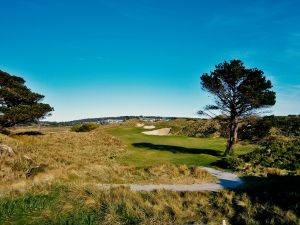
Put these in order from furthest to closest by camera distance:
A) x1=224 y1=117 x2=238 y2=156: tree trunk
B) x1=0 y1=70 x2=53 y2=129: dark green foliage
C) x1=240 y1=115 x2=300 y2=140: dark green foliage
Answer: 1. x1=0 y1=70 x2=53 y2=129: dark green foliage
2. x1=224 y1=117 x2=238 y2=156: tree trunk
3. x1=240 y1=115 x2=300 y2=140: dark green foliage

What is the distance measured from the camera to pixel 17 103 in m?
41.1

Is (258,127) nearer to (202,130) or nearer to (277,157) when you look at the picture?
(277,157)

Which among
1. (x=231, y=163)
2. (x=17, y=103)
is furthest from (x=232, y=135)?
(x=17, y=103)

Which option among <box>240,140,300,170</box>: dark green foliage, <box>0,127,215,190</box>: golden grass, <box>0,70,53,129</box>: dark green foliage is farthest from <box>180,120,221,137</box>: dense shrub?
<box>0,127,215,190</box>: golden grass

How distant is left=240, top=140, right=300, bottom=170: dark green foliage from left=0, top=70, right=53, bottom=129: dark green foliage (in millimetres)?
22810

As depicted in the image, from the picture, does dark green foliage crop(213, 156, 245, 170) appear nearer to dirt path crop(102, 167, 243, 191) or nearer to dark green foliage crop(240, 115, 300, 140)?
dirt path crop(102, 167, 243, 191)

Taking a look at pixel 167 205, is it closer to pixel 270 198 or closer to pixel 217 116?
pixel 270 198

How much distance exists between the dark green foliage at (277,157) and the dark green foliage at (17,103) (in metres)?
22.8

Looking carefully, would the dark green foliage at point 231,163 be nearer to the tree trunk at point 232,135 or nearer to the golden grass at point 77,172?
the golden grass at point 77,172

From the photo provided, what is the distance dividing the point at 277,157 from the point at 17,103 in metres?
28.7

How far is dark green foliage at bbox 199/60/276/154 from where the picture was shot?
31.3m

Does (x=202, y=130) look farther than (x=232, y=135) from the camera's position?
Yes

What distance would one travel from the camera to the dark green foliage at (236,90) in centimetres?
3133

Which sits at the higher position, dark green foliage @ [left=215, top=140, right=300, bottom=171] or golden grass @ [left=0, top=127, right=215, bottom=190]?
dark green foliage @ [left=215, top=140, right=300, bottom=171]
